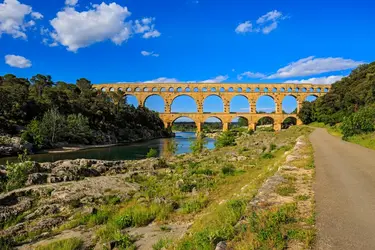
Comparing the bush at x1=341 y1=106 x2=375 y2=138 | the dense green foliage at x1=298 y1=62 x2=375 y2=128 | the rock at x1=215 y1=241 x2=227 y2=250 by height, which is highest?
the dense green foliage at x1=298 y1=62 x2=375 y2=128

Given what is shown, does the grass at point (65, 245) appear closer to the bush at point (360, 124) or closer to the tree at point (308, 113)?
the bush at point (360, 124)

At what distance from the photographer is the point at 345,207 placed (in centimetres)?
470

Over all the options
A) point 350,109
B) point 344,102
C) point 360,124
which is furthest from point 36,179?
point 344,102

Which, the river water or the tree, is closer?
the river water

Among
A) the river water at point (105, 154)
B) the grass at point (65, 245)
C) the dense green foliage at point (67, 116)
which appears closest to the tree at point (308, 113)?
the river water at point (105, 154)

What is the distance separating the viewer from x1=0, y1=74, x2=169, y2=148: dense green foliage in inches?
1277

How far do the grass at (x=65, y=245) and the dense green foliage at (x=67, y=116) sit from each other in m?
25.6

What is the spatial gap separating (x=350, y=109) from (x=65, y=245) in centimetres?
3486

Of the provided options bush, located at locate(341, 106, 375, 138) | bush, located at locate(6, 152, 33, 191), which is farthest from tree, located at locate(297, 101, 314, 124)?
bush, located at locate(6, 152, 33, 191)

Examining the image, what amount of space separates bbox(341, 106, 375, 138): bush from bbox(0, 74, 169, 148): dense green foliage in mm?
27563

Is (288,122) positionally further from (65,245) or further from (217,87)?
(65,245)

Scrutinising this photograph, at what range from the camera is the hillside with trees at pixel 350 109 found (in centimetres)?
1747

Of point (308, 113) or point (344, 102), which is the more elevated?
point (344, 102)

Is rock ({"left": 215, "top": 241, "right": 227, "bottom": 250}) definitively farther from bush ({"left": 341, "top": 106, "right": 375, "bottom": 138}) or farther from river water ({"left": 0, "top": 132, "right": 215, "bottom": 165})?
river water ({"left": 0, "top": 132, "right": 215, "bottom": 165})
